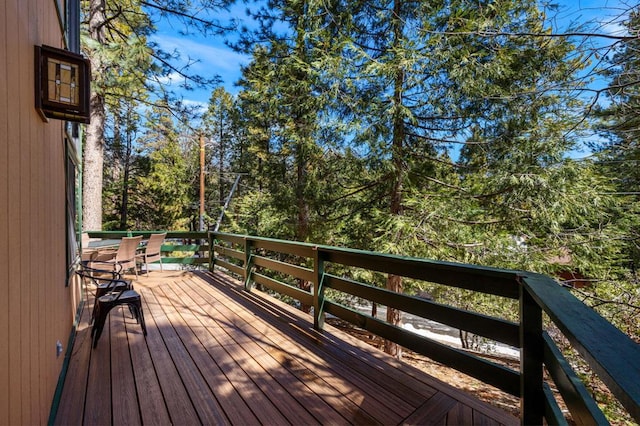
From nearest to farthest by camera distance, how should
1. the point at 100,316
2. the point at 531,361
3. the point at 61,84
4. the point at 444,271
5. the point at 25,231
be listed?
1. the point at 25,231
2. the point at 531,361
3. the point at 61,84
4. the point at 444,271
5. the point at 100,316

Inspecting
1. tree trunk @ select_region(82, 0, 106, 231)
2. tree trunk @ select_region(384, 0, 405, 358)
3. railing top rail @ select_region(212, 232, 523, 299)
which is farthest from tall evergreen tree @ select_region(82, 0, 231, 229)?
railing top rail @ select_region(212, 232, 523, 299)

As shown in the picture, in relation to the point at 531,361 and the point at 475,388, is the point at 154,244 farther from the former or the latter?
the point at 475,388

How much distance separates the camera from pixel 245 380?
7.00ft

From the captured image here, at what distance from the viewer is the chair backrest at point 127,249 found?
4953 mm

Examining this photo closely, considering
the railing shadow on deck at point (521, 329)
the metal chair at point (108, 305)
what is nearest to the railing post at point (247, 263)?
the railing shadow on deck at point (521, 329)

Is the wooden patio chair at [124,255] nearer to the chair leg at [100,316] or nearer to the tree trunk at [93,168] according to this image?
the tree trunk at [93,168]

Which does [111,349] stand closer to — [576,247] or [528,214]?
[528,214]

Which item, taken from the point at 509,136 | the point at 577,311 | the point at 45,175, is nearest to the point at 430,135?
the point at 509,136

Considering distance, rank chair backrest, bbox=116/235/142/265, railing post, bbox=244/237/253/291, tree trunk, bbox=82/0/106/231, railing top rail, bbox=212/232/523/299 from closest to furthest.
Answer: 1. railing top rail, bbox=212/232/523/299
2. railing post, bbox=244/237/253/291
3. chair backrest, bbox=116/235/142/265
4. tree trunk, bbox=82/0/106/231

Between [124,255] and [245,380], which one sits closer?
[245,380]

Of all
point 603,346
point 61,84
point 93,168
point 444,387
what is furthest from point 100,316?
point 93,168

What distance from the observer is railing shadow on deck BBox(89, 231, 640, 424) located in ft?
2.38

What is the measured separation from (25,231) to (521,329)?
2.47 metres

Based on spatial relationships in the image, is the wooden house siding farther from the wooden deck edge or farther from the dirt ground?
the dirt ground
